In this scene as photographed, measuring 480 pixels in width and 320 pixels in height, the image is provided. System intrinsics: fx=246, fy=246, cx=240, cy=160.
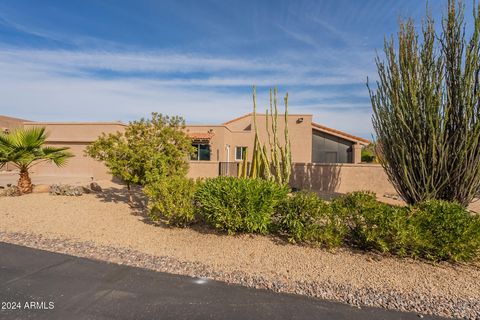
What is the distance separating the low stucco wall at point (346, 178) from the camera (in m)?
11.9

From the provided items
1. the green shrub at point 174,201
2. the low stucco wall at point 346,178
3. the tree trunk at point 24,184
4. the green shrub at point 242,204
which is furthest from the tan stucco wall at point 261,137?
the green shrub at point 242,204

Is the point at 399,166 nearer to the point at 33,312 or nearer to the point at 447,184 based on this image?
the point at 447,184

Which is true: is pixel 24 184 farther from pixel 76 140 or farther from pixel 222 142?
pixel 222 142

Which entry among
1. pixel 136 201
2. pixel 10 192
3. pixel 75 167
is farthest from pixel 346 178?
pixel 75 167

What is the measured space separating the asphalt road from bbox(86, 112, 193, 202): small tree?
10.6ft

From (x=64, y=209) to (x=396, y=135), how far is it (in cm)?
930

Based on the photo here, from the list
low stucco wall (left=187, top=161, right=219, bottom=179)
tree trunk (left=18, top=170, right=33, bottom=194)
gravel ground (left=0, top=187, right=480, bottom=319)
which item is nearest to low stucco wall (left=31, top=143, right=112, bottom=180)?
low stucco wall (left=187, top=161, right=219, bottom=179)

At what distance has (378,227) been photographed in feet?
13.4

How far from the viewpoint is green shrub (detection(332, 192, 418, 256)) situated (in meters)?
3.89

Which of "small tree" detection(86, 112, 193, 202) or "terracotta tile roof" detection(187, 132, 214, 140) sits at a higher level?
"terracotta tile roof" detection(187, 132, 214, 140)

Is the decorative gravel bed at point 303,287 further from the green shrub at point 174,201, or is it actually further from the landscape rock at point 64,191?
the landscape rock at point 64,191

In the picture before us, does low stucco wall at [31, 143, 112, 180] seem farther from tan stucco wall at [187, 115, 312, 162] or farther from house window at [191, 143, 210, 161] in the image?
tan stucco wall at [187, 115, 312, 162]

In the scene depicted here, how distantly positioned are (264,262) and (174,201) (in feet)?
8.09

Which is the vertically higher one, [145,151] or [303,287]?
[145,151]
